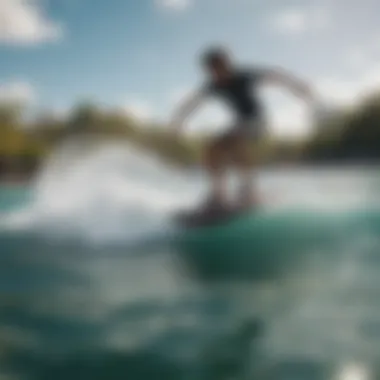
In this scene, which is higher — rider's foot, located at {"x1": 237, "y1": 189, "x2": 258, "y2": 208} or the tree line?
the tree line

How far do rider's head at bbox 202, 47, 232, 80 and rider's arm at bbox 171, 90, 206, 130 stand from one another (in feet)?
0.15

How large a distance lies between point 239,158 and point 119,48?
1.06 feet

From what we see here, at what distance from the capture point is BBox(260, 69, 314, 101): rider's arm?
1188mm

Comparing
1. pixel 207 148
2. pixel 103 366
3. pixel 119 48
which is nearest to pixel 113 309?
pixel 103 366

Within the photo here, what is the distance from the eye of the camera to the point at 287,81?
1190mm

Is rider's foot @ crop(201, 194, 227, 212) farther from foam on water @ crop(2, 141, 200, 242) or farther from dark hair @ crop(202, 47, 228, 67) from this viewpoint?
dark hair @ crop(202, 47, 228, 67)

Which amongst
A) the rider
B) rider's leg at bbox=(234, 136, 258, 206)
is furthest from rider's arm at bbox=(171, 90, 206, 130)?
rider's leg at bbox=(234, 136, 258, 206)

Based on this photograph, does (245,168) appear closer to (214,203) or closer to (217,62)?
(214,203)

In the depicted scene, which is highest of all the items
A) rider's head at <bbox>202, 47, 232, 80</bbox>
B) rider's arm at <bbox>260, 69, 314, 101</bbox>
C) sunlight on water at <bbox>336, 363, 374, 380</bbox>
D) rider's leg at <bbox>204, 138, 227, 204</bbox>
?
rider's head at <bbox>202, 47, 232, 80</bbox>

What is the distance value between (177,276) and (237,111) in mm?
333

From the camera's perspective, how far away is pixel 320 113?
1.19 metres

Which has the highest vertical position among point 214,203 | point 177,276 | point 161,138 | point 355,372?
point 161,138

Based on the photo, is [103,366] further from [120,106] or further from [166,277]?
[120,106]

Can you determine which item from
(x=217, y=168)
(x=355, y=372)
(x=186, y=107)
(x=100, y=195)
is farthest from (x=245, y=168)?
(x=355, y=372)
